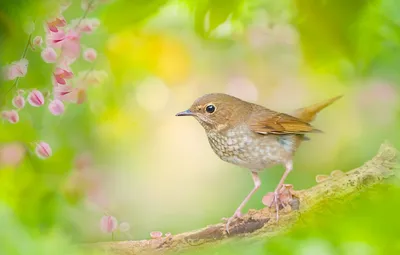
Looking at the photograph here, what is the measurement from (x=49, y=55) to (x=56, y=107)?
81mm

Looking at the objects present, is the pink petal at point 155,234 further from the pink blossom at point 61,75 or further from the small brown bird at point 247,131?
the pink blossom at point 61,75

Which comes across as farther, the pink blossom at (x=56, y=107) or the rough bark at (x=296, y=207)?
the pink blossom at (x=56, y=107)

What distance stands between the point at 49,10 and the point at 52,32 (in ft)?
0.11

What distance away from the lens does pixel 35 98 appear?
0.89 meters

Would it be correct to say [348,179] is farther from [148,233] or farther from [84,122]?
[84,122]

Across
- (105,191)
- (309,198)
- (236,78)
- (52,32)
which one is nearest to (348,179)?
(309,198)

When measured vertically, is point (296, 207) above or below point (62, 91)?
below

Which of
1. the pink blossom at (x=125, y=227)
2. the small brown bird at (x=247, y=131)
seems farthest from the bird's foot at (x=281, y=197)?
the pink blossom at (x=125, y=227)

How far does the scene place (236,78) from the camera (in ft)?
2.88

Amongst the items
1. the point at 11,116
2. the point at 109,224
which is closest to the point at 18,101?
the point at 11,116

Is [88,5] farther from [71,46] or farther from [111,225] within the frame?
[111,225]

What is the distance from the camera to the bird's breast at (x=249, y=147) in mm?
788

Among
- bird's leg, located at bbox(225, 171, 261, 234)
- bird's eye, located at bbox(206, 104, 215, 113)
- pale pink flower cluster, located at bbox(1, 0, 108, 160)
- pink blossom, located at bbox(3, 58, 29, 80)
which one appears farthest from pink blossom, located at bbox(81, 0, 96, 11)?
bird's leg, located at bbox(225, 171, 261, 234)

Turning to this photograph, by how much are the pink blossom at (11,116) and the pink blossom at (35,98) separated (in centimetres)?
3
